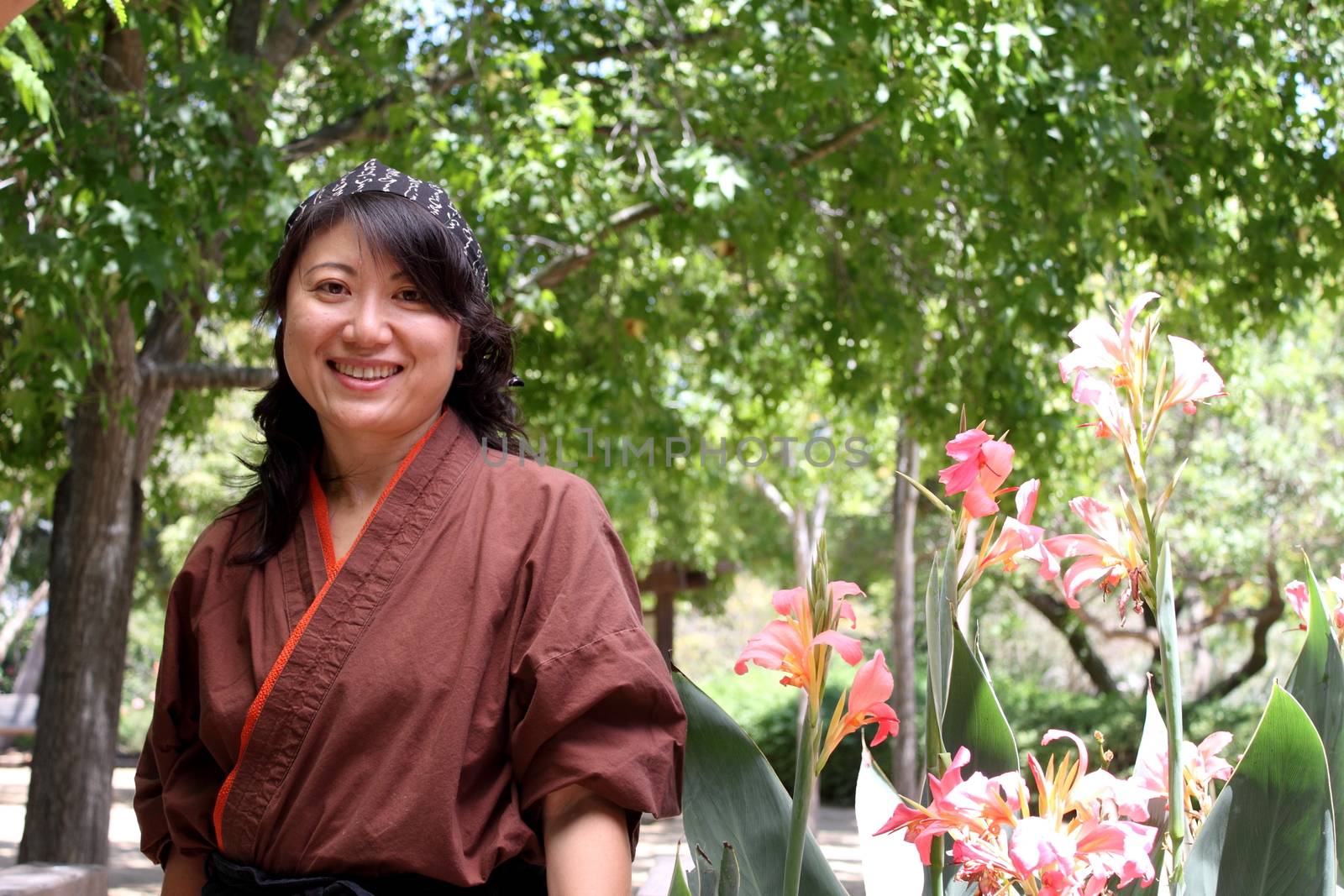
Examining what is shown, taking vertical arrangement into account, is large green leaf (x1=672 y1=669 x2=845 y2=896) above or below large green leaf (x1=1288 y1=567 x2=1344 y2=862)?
below

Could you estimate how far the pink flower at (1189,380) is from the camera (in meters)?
1.00

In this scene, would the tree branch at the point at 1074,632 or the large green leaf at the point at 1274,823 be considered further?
the tree branch at the point at 1074,632

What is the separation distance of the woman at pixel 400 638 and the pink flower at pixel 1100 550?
42 cm

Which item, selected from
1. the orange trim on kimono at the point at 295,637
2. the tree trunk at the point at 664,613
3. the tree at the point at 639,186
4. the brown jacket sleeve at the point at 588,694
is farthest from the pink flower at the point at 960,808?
the tree trunk at the point at 664,613

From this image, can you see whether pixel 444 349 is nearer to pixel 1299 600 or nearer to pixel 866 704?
pixel 866 704

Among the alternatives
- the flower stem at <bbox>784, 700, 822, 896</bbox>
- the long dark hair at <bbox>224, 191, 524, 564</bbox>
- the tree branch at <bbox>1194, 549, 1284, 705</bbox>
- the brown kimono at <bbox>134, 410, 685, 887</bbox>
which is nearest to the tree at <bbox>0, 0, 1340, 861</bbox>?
the long dark hair at <bbox>224, 191, 524, 564</bbox>

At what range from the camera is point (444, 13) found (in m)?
6.83

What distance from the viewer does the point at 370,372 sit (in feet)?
4.73

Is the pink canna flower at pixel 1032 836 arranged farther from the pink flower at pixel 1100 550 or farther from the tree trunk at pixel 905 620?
the tree trunk at pixel 905 620

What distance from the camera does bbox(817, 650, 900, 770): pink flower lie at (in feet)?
3.11

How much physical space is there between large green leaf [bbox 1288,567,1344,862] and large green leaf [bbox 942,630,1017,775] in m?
0.27

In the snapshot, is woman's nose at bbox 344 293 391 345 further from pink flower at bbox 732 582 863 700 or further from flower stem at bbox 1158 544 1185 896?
flower stem at bbox 1158 544 1185 896

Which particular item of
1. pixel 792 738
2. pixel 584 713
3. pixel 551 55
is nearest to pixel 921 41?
pixel 551 55

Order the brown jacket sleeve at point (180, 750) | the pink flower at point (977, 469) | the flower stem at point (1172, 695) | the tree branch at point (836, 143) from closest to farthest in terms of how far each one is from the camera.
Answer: the flower stem at point (1172, 695)
the pink flower at point (977, 469)
the brown jacket sleeve at point (180, 750)
the tree branch at point (836, 143)
